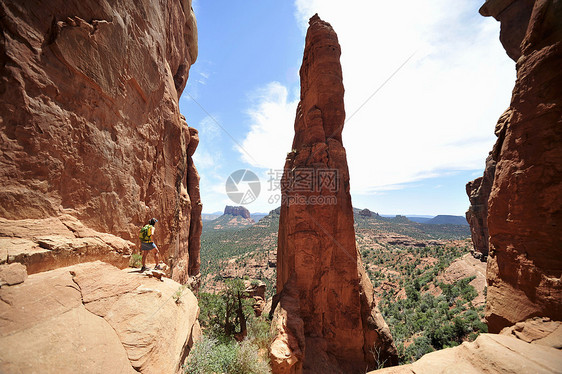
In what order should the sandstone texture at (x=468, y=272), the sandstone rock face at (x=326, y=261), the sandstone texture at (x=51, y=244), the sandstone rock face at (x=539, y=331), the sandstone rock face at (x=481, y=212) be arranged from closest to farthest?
the sandstone texture at (x=51, y=244) < the sandstone rock face at (x=539, y=331) < the sandstone rock face at (x=326, y=261) < the sandstone texture at (x=468, y=272) < the sandstone rock face at (x=481, y=212)

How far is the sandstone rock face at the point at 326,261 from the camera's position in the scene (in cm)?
1209

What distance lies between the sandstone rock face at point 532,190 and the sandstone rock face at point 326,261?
23.2 feet

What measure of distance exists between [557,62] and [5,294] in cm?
1433

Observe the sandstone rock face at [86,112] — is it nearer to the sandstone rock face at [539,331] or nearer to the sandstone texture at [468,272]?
the sandstone rock face at [539,331]

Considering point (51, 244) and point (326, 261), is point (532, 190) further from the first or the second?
point (51, 244)

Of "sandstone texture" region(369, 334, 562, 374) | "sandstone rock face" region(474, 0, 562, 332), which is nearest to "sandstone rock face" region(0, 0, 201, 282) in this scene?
"sandstone texture" region(369, 334, 562, 374)

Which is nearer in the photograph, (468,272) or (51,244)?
(51,244)

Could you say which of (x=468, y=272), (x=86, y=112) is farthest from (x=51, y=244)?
(x=468, y=272)

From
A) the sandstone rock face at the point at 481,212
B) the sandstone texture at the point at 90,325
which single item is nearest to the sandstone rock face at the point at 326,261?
the sandstone texture at the point at 90,325

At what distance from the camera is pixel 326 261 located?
43.1 feet

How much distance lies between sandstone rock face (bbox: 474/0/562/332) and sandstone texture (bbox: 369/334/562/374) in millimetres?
1726

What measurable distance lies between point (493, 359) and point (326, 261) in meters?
8.50

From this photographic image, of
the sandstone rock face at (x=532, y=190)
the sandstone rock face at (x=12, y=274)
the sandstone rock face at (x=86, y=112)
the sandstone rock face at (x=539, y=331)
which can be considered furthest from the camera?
the sandstone rock face at (x=532, y=190)

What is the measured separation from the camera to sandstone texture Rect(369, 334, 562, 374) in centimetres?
461
